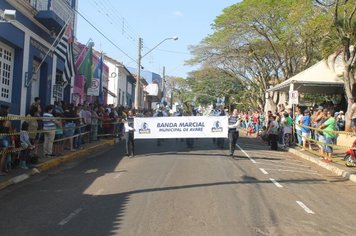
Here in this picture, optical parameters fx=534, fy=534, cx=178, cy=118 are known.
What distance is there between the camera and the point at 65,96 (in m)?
26.8

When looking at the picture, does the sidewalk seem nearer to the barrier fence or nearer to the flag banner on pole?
the barrier fence

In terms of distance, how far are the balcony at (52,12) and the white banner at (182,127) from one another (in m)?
5.27

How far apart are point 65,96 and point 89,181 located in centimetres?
1520

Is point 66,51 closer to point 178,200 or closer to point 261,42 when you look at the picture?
point 178,200

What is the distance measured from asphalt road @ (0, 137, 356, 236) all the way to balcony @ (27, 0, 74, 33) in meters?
6.89

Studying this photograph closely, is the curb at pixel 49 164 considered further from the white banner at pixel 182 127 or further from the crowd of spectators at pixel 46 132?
the white banner at pixel 182 127

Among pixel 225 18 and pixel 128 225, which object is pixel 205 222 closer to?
A: pixel 128 225

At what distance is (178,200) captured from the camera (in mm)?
9867

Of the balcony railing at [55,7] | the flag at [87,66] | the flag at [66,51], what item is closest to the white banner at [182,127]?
the flag at [66,51]

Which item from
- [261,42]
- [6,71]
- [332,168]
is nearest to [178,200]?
[332,168]

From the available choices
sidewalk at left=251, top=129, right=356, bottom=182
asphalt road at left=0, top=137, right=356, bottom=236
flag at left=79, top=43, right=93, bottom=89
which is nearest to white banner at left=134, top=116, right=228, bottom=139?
asphalt road at left=0, top=137, right=356, bottom=236

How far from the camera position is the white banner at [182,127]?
19.6 meters

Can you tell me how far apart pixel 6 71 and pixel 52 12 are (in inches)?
126

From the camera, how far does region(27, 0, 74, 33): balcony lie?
20.1m
